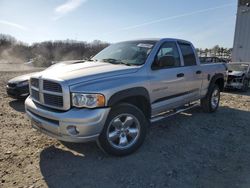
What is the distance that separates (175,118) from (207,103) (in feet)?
3.70

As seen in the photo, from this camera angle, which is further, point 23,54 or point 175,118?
point 23,54

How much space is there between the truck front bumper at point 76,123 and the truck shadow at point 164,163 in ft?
1.72

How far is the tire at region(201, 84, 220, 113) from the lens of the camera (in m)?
6.52

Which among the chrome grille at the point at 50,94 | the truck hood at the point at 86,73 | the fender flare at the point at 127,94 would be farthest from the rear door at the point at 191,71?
the chrome grille at the point at 50,94

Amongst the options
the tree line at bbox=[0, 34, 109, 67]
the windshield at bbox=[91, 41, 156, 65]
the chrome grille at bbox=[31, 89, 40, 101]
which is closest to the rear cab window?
the windshield at bbox=[91, 41, 156, 65]

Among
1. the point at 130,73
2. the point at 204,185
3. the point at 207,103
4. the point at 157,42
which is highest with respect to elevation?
the point at 157,42

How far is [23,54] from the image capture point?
54156 millimetres

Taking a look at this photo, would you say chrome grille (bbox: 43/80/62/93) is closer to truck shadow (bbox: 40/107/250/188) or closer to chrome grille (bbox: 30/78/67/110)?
chrome grille (bbox: 30/78/67/110)

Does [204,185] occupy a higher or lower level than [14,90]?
lower

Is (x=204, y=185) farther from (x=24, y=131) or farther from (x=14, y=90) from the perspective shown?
(x=14, y=90)

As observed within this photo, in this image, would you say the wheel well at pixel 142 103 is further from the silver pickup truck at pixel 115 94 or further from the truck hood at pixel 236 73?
the truck hood at pixel 236 73

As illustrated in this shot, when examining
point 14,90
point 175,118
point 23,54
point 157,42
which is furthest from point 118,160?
point 23,54

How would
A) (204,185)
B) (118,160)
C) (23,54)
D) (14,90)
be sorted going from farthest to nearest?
(23,54) < (14,90) < (118,160) < (204,185)

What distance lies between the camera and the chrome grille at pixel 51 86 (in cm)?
342
